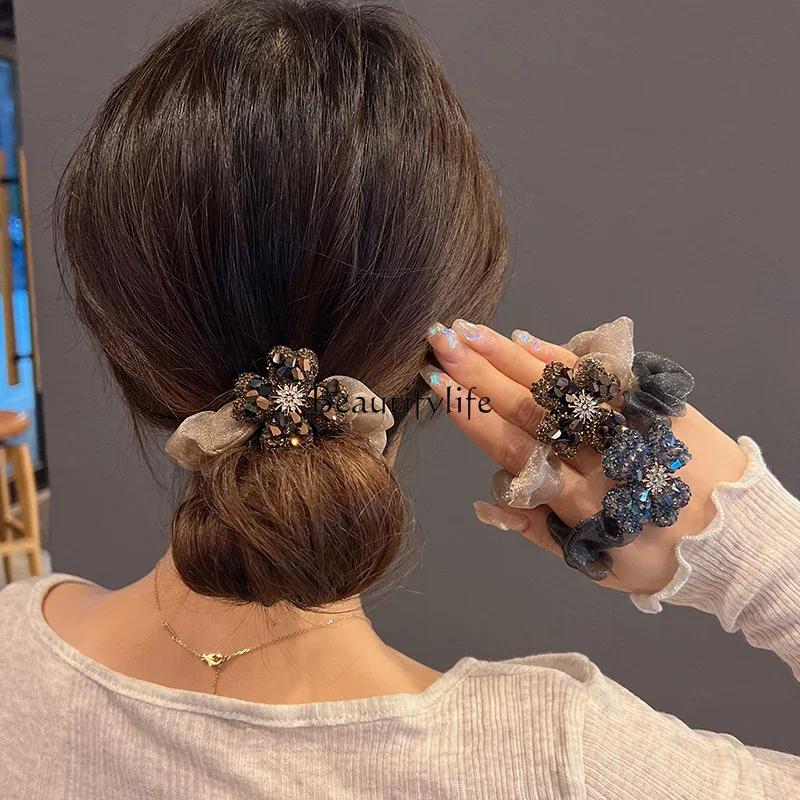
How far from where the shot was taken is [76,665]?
2.13 feet

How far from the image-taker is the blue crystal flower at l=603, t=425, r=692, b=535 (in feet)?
1.96

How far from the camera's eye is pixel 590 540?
0.65 meters

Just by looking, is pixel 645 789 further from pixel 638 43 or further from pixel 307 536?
pixel 638 43

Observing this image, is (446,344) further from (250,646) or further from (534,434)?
(250,646)

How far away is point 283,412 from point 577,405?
27 centimetres

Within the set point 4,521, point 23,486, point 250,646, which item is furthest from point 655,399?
point 4,521

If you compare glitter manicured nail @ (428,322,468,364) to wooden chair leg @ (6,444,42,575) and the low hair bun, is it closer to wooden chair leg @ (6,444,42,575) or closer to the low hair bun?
the low hair bun

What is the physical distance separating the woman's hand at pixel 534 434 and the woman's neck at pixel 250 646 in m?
0.22

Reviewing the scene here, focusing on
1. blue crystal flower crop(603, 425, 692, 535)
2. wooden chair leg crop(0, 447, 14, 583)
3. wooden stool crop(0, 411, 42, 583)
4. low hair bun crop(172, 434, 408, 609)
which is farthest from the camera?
wooden chair leg crop(0, 447, 14, 583)

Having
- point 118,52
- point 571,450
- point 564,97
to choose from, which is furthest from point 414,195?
point 118,52

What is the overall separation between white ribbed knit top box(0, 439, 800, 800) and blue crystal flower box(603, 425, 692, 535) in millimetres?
70

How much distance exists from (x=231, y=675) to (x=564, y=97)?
940mm

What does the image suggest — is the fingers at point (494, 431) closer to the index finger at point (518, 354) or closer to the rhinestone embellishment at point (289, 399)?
the index finger at point (518, 354)

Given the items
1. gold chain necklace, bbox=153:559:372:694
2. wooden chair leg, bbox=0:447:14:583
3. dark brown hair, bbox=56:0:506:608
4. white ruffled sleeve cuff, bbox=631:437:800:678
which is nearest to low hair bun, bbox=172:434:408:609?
dark brown hair, bbox=56:0:506:608
